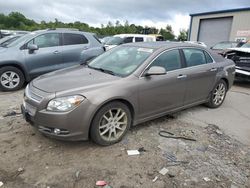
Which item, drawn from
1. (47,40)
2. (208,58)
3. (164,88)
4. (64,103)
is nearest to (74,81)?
(64,103)

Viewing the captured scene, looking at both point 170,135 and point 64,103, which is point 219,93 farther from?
point 64,103

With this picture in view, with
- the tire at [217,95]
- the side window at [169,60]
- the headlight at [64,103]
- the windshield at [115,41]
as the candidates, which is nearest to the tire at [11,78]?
the headlight at [64,103]

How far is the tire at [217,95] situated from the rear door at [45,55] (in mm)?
4360

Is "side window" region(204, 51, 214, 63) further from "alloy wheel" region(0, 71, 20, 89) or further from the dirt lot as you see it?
"alloy wheel" region(0, 71, 20, 89)

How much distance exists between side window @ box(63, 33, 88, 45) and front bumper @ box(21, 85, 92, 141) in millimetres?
4565

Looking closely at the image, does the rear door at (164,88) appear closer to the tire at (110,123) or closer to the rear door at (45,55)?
the tire at (110,123)

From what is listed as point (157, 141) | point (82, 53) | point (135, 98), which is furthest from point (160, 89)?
point (82, 53)

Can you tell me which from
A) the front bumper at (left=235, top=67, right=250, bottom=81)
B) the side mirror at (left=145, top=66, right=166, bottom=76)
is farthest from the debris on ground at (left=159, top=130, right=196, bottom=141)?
the front bumper at (left=235, top=67, right=250, bottom=81)

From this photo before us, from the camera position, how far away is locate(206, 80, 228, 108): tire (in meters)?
5.37

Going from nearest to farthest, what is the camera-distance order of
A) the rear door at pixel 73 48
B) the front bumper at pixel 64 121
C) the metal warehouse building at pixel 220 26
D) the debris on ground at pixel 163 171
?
the debris on ground at pixel 163 171, the front bumper at pixel 64 121, the rear door at pixel 73 48, the metal warehouse building at pixel 220 26

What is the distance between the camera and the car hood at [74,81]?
3.30 metres

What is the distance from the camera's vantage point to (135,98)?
12.1 feet

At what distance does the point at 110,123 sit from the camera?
3521 mm

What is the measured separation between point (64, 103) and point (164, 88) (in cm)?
176
